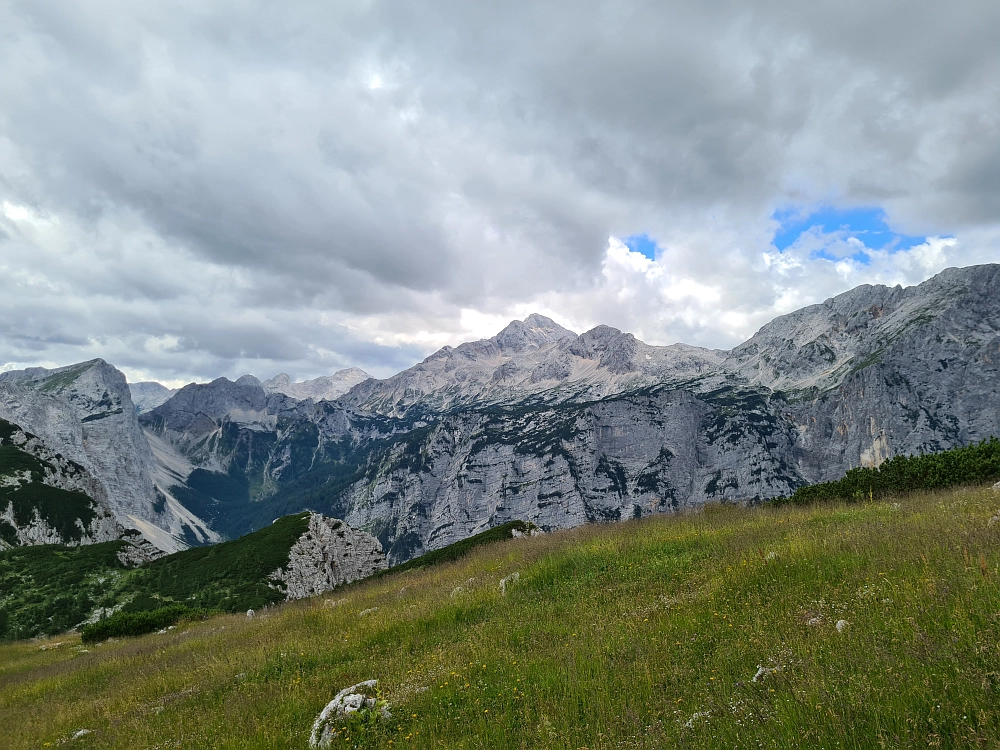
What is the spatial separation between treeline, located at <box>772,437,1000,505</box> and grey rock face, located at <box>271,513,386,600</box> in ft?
141

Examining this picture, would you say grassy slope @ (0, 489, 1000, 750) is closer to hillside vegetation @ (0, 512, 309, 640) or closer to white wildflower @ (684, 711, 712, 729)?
white wildflower @ (684, 711, 712, 729)

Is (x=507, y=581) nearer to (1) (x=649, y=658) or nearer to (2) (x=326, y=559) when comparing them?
(1) (x=649, y=658)

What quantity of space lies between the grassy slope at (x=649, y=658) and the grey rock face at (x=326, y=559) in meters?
35.4

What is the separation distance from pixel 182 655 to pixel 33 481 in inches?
4684

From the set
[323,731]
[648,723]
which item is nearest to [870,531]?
[648,723]

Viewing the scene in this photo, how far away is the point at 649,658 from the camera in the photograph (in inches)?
299

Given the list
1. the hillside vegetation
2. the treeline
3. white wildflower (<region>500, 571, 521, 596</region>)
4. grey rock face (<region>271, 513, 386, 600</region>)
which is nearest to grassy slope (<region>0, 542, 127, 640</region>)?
the hillside vegetation

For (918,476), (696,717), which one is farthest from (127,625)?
(918,476)

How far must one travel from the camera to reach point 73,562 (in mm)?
51312

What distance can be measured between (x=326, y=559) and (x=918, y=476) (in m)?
56.7

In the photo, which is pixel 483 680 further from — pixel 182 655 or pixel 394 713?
pixel 182 655

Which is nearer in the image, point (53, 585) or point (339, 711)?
point (339, 711)

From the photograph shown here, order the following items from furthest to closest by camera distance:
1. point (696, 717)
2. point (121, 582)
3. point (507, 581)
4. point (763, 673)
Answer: point (121, 582)
point (507, 581)
point (763, 673)
point (696, 717)

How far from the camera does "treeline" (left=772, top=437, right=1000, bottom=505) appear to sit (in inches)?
815
